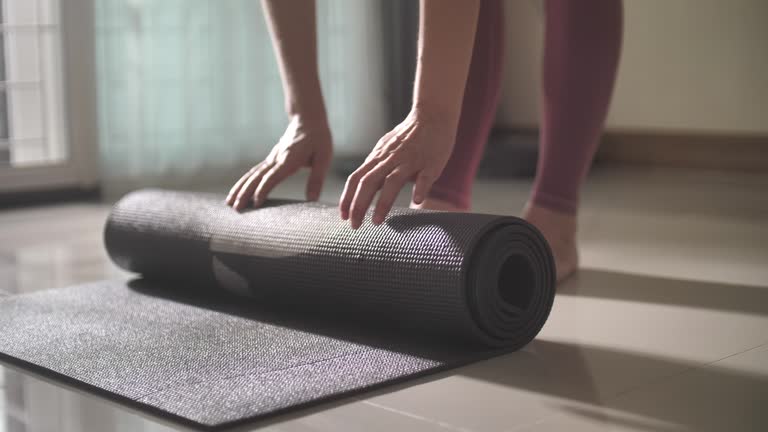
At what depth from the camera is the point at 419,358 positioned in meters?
1.33

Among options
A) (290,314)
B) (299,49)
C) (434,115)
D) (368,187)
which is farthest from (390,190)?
(299,49)

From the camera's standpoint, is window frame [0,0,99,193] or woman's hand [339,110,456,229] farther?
window frame [0,0,99,193]

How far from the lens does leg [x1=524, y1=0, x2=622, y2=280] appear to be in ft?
6.32

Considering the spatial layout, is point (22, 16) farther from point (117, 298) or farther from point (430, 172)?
point (430, 172)

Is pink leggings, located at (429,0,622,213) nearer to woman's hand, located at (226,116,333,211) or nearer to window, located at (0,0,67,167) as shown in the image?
woman's hand, located at (226,116,333,211)

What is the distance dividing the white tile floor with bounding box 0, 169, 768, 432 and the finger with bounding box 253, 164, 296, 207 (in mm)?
443

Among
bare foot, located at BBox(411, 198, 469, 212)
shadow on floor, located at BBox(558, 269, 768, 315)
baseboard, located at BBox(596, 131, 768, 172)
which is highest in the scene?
bare foot, located at BBox(411, 198, 469, 212)

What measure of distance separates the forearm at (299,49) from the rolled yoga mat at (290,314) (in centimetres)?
19

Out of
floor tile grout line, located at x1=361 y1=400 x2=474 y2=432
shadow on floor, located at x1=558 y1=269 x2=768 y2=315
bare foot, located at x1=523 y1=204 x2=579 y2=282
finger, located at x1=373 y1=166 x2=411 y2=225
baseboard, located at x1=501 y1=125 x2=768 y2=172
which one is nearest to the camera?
floor tile grout line, located at x1=361 y1=400 x2=474 y2=432

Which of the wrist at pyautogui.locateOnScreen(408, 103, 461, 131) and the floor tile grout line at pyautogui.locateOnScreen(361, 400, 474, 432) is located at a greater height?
the wrist at pyautogui.locateOnScreen(408, 103, 461, 131)

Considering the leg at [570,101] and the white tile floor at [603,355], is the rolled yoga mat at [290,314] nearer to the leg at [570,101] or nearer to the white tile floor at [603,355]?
the white tile floor at [603,355]

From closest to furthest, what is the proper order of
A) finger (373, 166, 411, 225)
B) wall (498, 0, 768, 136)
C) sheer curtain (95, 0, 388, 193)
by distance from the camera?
finger (373, 166, 411, 225) < sheer curtain (95, 0, 388, 193) < wall (498, 0, 768, 136)

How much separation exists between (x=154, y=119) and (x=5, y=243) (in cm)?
112

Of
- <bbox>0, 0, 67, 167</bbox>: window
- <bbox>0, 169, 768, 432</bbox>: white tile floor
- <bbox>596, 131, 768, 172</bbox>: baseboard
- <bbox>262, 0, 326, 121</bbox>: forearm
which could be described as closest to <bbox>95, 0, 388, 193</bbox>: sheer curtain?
<bbox>0, 0, 67, 167</bbox>: window
